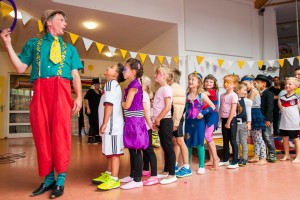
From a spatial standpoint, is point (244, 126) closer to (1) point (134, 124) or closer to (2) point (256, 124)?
(2) point (256, 124)

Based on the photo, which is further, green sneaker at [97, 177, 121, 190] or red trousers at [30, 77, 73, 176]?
green sneaker at [97, 177, 121, 190]

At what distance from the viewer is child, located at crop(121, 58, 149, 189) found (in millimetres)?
2328

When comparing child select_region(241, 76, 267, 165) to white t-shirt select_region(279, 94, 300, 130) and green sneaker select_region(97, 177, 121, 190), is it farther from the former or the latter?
green sneaker select_region(97, 177, 121, 190)

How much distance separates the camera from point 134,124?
7.73ft

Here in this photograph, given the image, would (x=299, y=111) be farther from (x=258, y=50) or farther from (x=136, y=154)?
(x=258, y=50)

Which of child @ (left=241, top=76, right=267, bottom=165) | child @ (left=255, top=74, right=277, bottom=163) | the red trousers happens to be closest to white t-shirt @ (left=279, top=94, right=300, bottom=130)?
child @ (left=255, top=74, right=277, bottom=163)

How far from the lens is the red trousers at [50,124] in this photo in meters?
2.10

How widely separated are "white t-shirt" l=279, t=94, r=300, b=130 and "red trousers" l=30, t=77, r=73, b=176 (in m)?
3.01

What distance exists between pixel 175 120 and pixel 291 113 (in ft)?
6.17

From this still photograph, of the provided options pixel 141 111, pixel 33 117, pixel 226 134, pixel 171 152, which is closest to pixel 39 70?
pixel 33 117

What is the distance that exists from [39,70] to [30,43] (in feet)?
0.93

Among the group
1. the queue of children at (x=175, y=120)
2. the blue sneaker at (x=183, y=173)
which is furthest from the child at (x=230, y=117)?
the blue sneaker at (x=183, y=173)

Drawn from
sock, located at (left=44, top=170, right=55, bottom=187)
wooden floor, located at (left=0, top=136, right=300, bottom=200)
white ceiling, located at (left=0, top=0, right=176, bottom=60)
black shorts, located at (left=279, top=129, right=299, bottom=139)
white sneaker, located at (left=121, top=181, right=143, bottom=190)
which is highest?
white ceiling, located at (left=0, top=0, right=176, bottom=60)

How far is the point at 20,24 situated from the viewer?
598 cm
